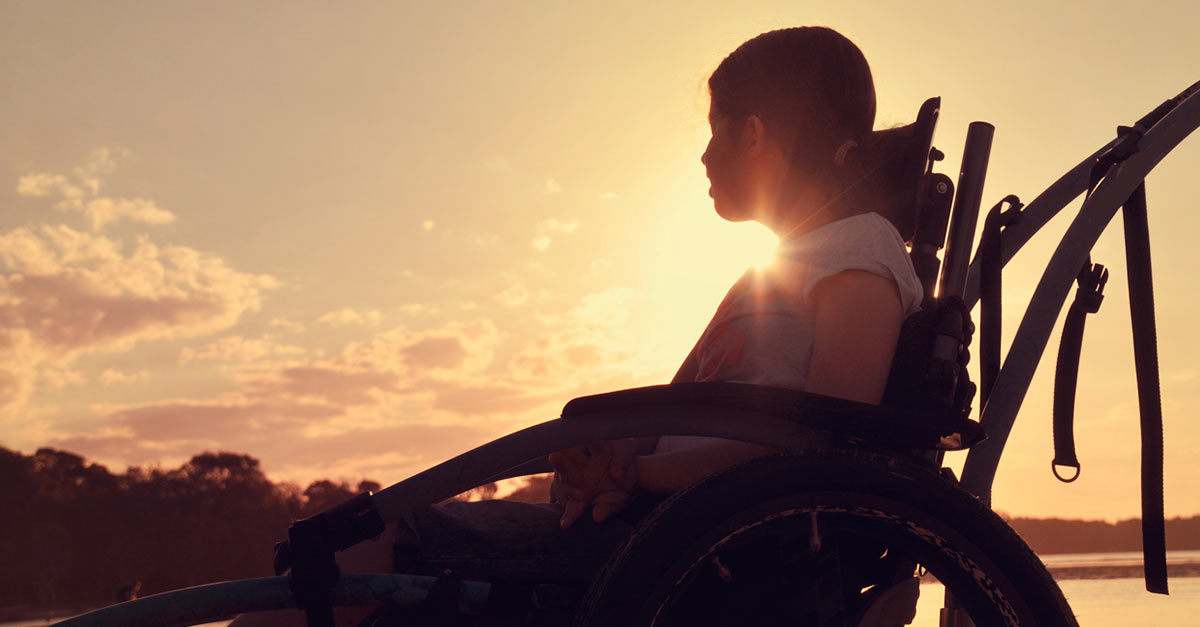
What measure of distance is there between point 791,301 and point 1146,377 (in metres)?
1.11

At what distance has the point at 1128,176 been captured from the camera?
1.93 m

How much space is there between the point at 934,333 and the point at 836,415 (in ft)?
Result: 1.07

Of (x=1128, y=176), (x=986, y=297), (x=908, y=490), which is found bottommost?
(x=908, y=490)

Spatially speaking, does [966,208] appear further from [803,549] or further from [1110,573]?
[1110,573]

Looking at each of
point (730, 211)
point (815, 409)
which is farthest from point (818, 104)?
point (815, 409)

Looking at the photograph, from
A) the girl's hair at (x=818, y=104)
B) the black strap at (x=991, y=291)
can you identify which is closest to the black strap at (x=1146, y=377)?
the black strap at (x=991, y=291)

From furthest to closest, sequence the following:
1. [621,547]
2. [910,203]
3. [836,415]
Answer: [910,203] → [836,415] → [621,547]

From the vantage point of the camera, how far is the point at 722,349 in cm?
160

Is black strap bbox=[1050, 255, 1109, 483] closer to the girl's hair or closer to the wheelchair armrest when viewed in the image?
the girl's hair

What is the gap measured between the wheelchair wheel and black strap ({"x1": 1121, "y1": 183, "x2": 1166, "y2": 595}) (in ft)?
3.39

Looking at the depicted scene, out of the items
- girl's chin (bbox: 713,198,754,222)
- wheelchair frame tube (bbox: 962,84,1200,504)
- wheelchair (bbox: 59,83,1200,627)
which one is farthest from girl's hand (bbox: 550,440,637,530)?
wheelchair frame tube (bbox: 962,84,1200,504)

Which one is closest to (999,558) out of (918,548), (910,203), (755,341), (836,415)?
(918,548)

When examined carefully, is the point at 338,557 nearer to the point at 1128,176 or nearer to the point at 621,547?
the point at 621,547

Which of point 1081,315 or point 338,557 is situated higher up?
point 1081,315
